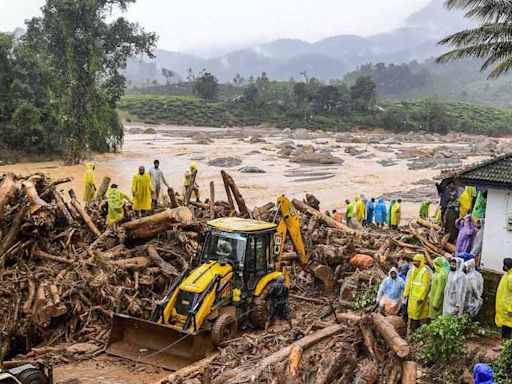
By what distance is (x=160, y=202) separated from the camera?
17.8 metres

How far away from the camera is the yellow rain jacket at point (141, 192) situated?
15.9 meters

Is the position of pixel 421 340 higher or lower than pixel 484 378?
lower

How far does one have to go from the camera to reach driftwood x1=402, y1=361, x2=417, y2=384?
7672 millimetres

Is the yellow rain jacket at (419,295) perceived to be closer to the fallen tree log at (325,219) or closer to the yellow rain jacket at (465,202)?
the yellow rain jacket at (465,202)

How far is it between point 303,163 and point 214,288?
42.0 meters

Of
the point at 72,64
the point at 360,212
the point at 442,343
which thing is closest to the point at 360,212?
the point at 360,212

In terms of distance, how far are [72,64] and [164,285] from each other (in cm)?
3157

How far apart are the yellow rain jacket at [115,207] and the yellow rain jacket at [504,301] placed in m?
9.12

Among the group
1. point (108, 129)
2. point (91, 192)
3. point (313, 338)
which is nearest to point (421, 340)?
point (313, 338)

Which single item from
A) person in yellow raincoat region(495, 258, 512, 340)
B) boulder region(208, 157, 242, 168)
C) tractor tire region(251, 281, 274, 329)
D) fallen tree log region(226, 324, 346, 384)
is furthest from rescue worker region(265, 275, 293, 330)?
boulder region(208, 157, 242, 168)

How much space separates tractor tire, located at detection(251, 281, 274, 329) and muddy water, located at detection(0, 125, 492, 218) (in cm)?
1888

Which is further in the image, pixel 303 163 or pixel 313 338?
pixel 303 163

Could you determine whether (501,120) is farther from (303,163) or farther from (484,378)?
(484,378)

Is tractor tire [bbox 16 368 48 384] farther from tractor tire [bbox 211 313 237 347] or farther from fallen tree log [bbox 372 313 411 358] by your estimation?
fallen tree log [bbox 372 313 411 358]
